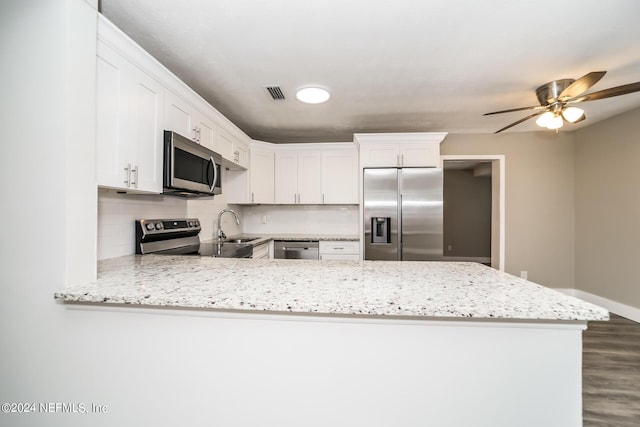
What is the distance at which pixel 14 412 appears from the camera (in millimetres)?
1105

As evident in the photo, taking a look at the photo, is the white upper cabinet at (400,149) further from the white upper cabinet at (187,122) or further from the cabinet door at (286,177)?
the white upper cabinet at (187,122)

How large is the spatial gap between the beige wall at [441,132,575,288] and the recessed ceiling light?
88.1 inches

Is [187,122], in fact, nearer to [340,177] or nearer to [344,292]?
[344,292]

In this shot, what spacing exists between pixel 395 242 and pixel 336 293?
2693mm

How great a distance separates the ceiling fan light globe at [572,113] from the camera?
7.64ft

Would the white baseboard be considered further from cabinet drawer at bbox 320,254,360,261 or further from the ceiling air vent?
the ceiling air vent

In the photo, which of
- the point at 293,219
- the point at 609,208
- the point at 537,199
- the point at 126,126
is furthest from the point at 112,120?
the point at 609,208

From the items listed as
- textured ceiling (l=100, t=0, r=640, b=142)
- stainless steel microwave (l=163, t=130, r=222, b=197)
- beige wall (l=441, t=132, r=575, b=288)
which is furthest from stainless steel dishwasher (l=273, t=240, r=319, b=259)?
beige wall (l=441, t=132, r=575, b=288)

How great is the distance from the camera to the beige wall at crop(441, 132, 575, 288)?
12.9 feet

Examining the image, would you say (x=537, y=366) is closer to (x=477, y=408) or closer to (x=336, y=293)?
(x=477, y=408)

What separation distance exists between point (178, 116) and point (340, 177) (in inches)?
89.3

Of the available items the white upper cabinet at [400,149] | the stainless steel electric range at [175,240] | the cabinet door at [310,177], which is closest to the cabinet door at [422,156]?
the white upper cabinet at [400,149]

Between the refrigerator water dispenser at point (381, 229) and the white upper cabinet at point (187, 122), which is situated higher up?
the white upper cabinet at point (187, 122)

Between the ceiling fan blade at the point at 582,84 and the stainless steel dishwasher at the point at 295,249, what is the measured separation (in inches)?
108
